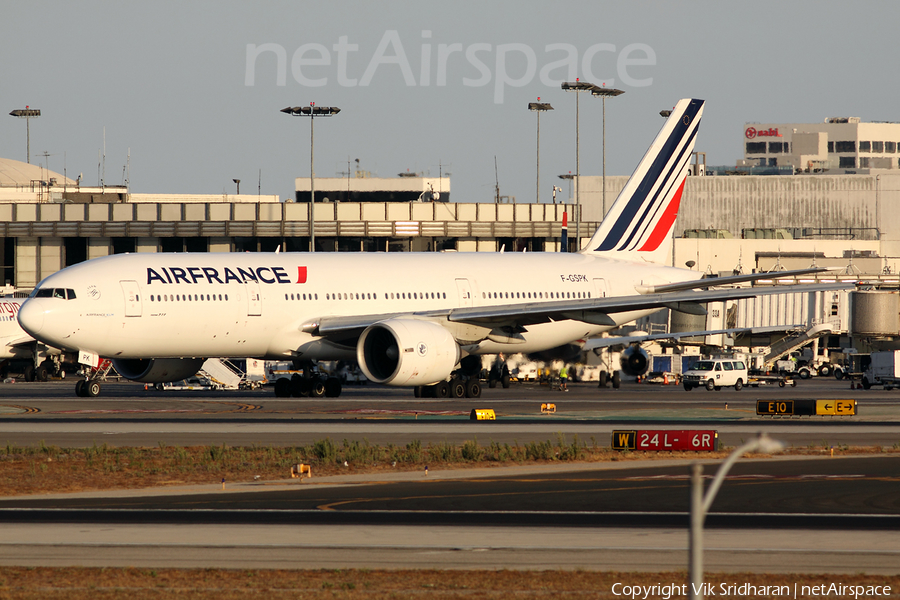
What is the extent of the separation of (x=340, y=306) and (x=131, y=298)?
8130 millimetres

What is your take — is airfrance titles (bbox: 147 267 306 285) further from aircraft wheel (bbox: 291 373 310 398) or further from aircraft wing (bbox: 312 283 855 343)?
aircraft wheel (bbox: 291 373 310 398)

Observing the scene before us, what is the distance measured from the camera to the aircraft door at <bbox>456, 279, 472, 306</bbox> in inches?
1967

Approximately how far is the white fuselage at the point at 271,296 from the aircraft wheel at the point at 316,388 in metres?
3.22

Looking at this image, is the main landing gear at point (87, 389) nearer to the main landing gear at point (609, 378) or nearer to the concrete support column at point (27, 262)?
the main landing gear at point (609, 378)

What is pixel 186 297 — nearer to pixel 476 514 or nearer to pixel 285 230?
pixel 476 514

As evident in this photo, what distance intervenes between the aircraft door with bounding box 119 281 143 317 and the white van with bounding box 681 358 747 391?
3000 centimetres

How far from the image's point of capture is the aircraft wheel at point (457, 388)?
160 ft

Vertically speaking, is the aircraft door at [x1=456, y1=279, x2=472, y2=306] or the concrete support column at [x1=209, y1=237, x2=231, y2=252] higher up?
the concrete support column at [x1=209, y1=237, x2=231, y2=252]

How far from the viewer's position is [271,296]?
4506 cm

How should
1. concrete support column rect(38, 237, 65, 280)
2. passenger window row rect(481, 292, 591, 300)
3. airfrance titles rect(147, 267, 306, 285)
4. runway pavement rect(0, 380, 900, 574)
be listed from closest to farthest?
1. runway pavement rect(0, 380, 900, 574)
2. airfrance titles rect(147, 267, 306, 285)
3. passenger window row rect(481, 292, 591, 300)
4. concrete support column rect(38, 237, 65, 280)

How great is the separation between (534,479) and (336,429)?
10.7 metres

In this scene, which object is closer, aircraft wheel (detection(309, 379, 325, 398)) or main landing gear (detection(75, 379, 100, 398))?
main landing gear (detection(75, 379, 100, 398))

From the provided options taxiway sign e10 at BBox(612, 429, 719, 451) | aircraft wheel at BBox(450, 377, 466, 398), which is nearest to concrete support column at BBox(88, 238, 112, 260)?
aircraft wheel at BBox(450, 377, 466, 398)

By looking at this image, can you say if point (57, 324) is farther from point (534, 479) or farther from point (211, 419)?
point (534, 479)
